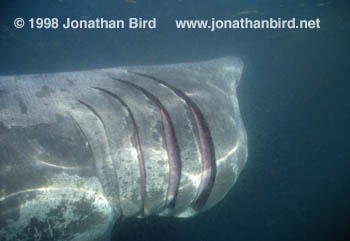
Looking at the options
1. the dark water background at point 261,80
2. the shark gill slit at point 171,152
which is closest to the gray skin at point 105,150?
the shark gill slit at point 171,152

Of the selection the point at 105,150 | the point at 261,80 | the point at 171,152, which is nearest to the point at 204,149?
the point at 171,152

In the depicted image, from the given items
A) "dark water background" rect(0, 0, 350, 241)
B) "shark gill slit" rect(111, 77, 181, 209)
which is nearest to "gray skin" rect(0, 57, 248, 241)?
"shark gill slit" rect(111, 77, 181, 209)

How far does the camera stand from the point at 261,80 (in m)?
18.4

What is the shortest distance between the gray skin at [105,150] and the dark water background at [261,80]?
424cm

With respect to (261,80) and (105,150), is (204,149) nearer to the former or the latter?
(105,150)

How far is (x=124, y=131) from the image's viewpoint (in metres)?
1.95

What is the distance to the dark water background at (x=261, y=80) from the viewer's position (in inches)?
336

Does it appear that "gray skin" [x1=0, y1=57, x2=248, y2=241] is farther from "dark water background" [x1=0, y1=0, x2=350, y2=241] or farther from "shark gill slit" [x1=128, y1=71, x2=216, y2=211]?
"dark water background" [x1=0, y1=0, x2=350, y2=241]

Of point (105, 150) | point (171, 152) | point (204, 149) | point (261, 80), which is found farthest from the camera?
point (261, 80)

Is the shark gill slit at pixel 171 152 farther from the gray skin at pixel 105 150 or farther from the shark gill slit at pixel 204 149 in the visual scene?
the shark gill slit at pixel 204 149

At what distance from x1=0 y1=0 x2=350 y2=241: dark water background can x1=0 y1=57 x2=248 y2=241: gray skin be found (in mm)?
4235

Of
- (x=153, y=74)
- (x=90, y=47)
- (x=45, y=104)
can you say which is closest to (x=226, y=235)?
(x=153, y=74)

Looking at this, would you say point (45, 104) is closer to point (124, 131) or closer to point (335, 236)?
point (124, 131)

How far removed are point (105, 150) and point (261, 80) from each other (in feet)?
62.2
